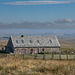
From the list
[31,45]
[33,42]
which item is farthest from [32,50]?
[33,42]

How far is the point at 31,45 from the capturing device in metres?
57.1

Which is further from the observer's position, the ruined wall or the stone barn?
the stone barn

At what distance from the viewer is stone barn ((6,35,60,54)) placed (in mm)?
56209

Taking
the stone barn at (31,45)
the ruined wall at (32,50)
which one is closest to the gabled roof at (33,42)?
the stone barn at (31,45)

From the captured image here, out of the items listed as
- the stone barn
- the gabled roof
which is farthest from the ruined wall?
the gabled roof

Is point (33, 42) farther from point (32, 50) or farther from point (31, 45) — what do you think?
point (32, 50)

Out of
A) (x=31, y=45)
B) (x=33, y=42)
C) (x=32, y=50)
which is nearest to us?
(x=31, y=45)

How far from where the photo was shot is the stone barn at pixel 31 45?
56209mm

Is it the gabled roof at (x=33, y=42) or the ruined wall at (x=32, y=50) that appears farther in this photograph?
the gabled roof at (x=33, y=42)

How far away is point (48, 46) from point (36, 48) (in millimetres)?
3257

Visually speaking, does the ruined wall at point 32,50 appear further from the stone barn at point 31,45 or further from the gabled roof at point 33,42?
the gabled roof at point 33,42

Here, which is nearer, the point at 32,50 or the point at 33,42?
the point at 32,50

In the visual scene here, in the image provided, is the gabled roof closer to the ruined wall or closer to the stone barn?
the stone barn

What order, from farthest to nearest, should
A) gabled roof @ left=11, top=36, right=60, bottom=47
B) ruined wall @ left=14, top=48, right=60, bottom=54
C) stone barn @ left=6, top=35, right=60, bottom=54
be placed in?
gabled roof @ left=11, top=36, right=60, bottom=47, stone barn @ left=6, top=35, right=60, bottom=54, ruined wall @ left=14, top=48, right=60, bottom=54
